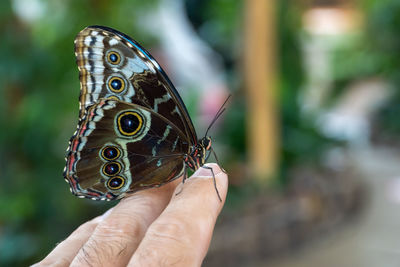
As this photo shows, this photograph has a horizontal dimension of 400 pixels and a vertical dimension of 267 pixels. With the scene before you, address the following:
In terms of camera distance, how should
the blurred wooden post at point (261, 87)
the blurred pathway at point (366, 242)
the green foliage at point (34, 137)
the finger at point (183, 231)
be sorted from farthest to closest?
the blurred pathway at point (366, 242) → the blurred wooden post at point (261, 87) → the green foliage at point (34, 137) → the finger at point (183, 231)

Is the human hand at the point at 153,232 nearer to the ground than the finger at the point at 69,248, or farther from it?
farther from it

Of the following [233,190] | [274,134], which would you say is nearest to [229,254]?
[233,190]

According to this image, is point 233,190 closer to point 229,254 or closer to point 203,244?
point 229,254

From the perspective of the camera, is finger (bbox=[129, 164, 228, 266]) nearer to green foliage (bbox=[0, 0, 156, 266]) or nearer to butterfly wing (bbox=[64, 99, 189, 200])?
butterfly wing (bbox=[64, 99, 189, 200])

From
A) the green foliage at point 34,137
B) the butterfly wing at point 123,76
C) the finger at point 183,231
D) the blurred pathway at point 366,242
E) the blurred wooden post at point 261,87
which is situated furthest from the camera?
the blurred pathway at point 366,242

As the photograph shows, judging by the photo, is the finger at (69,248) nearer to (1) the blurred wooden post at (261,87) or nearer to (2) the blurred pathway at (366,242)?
(1) the blurred wooden post at (261,87)

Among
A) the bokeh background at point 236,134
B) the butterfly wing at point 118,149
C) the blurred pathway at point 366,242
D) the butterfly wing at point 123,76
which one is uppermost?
the butterfly wing at point 123,76

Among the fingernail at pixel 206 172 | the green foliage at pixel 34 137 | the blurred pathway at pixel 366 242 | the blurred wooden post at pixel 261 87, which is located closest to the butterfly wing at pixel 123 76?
the fingernail at pixel 206 172
